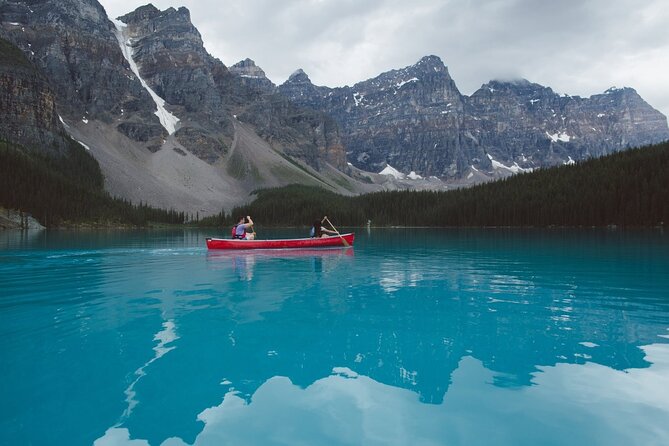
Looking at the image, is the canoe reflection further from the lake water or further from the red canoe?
the lake water

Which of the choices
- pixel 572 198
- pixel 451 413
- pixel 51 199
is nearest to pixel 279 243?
pixel 451 413

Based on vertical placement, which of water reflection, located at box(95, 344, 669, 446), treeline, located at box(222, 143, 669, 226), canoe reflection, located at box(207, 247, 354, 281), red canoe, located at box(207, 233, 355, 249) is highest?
treeline, located at box(222, 143, 669, 226)

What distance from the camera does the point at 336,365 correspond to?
10.7 metres

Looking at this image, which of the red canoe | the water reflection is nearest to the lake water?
the water reflection

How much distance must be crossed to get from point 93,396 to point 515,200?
147486 mm

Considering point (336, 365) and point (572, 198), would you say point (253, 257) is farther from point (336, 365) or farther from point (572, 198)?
point (572, 198)

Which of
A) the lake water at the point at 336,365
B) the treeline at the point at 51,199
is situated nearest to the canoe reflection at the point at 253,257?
the lake water at the point at 336,365

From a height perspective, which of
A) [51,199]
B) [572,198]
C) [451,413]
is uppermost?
[51,199]

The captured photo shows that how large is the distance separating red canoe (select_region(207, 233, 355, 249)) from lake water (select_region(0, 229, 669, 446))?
22.5 metres

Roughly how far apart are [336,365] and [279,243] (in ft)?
119

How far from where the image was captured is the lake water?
7520 mm

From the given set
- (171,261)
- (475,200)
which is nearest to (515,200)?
(475,200)

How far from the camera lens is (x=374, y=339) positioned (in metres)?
12.9

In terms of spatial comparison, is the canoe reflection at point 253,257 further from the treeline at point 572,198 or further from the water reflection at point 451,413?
the treeline at point 572,198
